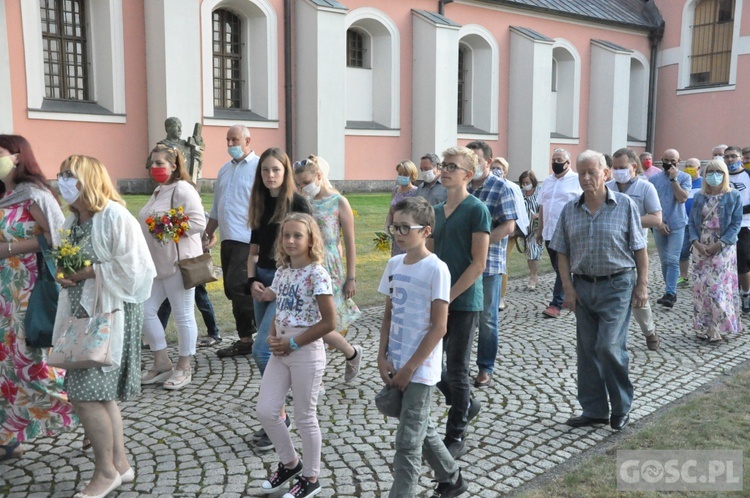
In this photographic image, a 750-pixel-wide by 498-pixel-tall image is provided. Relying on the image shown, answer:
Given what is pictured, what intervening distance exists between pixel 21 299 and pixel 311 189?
214cm

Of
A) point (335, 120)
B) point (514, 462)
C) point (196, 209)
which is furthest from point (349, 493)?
point (335, 120)

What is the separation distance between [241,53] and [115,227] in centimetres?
1888

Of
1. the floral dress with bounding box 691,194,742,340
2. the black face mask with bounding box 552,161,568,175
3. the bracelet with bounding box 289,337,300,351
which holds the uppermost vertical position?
the black face mask with bounding box 552,161,568,175

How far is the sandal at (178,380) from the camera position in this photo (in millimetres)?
5535

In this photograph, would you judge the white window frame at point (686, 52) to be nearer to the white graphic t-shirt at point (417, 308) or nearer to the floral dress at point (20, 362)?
the white graphic t-shirt at point (417, 308)

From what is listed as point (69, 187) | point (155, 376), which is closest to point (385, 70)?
point (155, 376)

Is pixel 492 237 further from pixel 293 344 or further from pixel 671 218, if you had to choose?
pixel 671 218

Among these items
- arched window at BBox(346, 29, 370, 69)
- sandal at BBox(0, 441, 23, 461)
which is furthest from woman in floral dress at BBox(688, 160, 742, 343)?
arched window at BBox(346, 29, 370, 69)

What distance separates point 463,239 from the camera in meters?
4.26

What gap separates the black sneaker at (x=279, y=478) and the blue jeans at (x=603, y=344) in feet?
7.16

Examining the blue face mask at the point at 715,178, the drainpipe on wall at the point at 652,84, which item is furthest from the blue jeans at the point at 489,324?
the drainpipe on wall at the point at 652,84

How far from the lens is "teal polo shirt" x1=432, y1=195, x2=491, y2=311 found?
421 cm

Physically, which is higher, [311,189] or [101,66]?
[101,66]

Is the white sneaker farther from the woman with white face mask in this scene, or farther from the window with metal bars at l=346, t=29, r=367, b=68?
the window with metal bars at l=346, t=29, r=367, b=68
